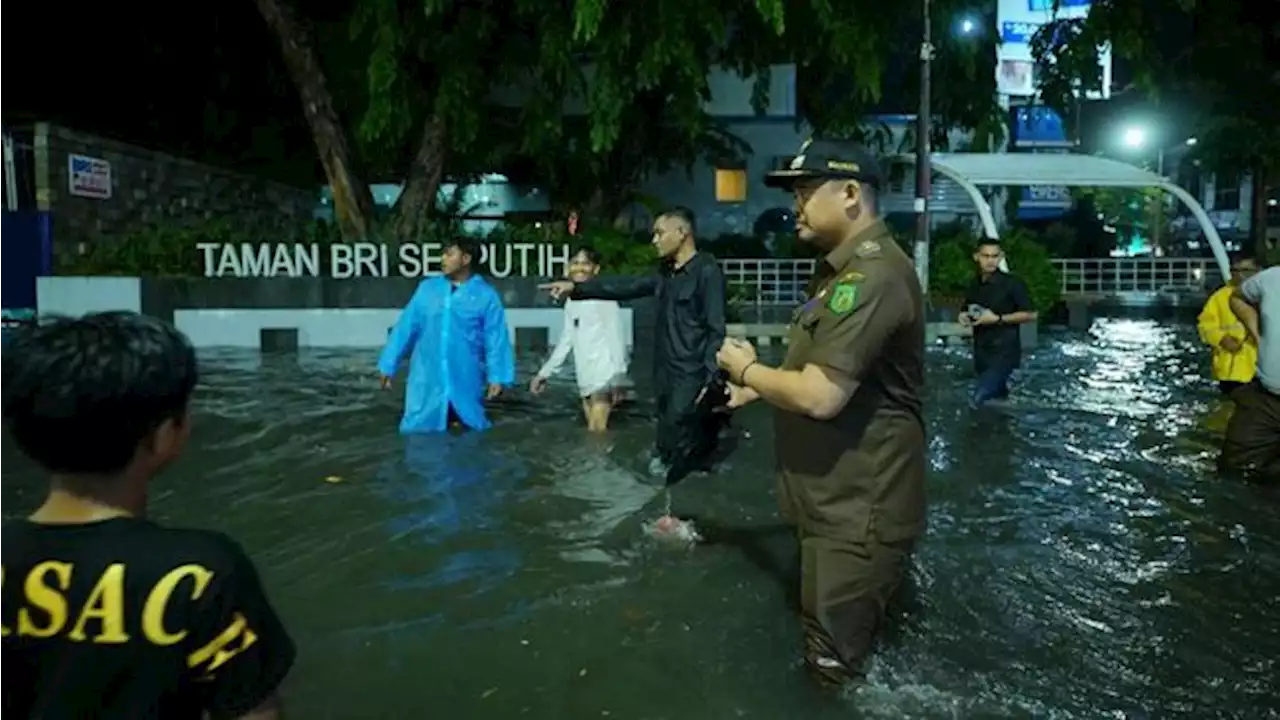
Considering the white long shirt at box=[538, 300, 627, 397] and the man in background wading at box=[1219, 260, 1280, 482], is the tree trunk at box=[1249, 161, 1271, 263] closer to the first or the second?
the man in background wading at box=[1219, 260, 1280, 482]

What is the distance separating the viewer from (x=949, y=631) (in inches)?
206

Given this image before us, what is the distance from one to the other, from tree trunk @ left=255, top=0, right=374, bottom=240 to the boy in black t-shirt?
18.4m

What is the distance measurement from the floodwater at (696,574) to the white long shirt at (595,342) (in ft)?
1.59

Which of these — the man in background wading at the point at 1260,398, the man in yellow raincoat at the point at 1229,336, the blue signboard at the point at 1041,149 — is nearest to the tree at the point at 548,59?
the man in yellow raincoat at the point at 1229,336

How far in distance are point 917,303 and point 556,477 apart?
15.2ft

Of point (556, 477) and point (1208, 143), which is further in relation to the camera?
point (1208, 143)

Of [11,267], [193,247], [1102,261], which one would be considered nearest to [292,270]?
[193,247]

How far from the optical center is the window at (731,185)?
33.9 metres

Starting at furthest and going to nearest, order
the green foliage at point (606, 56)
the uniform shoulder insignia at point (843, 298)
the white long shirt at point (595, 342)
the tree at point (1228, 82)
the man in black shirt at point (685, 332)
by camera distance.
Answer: the tree at point (1228, 82)
the green foliage at point (606, 56)
the white long shirt at point (595, 342)
the man in black shirt at point (685, 332)
the uniform shoulder insignia at point (843, 298)

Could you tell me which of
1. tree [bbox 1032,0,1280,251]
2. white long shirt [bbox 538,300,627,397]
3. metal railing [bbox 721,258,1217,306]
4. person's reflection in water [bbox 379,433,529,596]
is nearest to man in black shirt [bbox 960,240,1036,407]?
white long shirt [bbox 538,300,627,397]

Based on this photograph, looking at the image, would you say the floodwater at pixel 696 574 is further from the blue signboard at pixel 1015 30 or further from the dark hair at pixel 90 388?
the blue signboard at pixel 1015 30

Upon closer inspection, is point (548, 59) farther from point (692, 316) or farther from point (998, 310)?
point (692, 316)

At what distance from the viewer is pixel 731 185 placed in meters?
34.2

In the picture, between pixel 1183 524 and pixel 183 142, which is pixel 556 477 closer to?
pixel 1183 524
